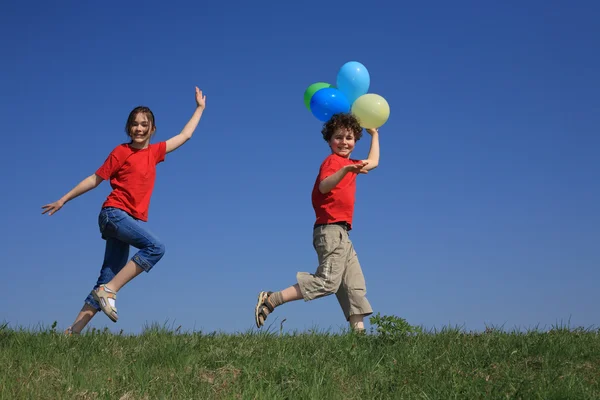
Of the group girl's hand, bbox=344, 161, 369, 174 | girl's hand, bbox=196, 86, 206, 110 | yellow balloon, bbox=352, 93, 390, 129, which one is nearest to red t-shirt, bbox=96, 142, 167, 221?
girl's hand, bbox=196, 86, 206, 110

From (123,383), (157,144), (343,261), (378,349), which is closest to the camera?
(123,383)

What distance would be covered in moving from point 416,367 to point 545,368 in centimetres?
142

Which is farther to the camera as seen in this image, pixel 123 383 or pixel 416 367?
pixel 416 367

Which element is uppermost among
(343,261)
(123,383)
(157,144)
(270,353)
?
(157,144)

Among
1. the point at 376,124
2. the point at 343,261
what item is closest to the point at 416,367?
the point at 343,261

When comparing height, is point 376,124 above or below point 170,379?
above

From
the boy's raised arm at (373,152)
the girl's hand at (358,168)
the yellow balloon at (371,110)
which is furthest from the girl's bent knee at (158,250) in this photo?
the yellow balloon at (371,110)

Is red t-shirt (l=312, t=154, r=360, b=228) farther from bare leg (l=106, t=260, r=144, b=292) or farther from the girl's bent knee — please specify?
bare leg (l=106, t=260, r=144, b=292)

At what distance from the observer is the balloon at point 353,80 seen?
361 inches

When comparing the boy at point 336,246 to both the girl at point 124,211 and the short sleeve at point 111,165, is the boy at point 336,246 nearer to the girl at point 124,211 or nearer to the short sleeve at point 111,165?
the girl at point 124,211

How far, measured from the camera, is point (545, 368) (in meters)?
6.84

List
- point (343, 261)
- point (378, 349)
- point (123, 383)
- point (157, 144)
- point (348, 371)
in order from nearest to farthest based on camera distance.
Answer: point (123, 383) → point (348, 371) → point (378, 349) → point (343, 261) → point (157, 144)

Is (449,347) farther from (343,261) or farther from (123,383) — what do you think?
(123,383)

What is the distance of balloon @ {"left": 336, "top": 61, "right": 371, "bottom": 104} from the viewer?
30.1 feet
